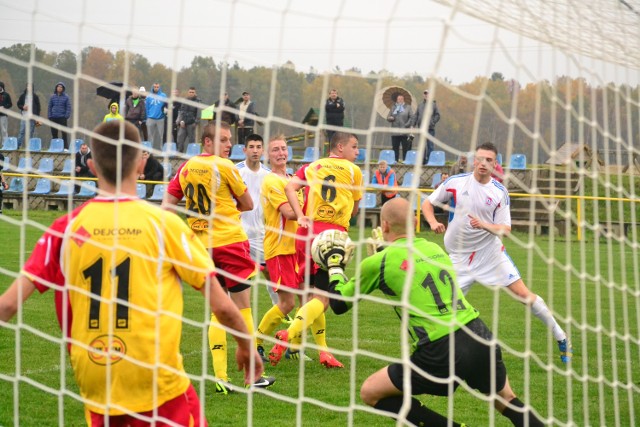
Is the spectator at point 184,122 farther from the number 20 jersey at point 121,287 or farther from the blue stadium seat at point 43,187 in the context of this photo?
the number 20 jersey at point 121,287

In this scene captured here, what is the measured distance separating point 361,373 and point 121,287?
400cm

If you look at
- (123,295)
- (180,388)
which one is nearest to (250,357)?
(180,388)

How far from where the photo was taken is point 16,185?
2269 cm

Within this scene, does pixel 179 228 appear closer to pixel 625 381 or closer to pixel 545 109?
pixel 545 109

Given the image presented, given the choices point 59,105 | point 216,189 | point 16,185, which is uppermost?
point 59,105

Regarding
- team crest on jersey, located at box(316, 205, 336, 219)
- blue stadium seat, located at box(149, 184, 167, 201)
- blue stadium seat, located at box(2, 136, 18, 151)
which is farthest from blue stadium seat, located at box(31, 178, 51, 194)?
team crest on jersey, located at box(316, 205, 336, 219)

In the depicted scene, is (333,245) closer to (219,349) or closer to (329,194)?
(219,349)

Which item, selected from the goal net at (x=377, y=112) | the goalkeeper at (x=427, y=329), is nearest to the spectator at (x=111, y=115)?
the goal net at (x=377, y=112)

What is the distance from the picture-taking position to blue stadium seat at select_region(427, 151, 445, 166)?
23531 millimetres

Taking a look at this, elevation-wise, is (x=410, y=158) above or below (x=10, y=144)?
above

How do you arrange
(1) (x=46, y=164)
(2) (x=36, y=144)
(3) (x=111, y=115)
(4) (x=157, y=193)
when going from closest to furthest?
(3) (x=111, y=115) < (4) (x=157, y=193) < (1) (x=46, y=164) < (2) (x=36, y=144)

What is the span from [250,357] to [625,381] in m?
4.35

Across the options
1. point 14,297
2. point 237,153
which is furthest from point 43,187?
point 14,297

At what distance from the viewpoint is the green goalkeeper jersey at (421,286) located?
4.82 metres
